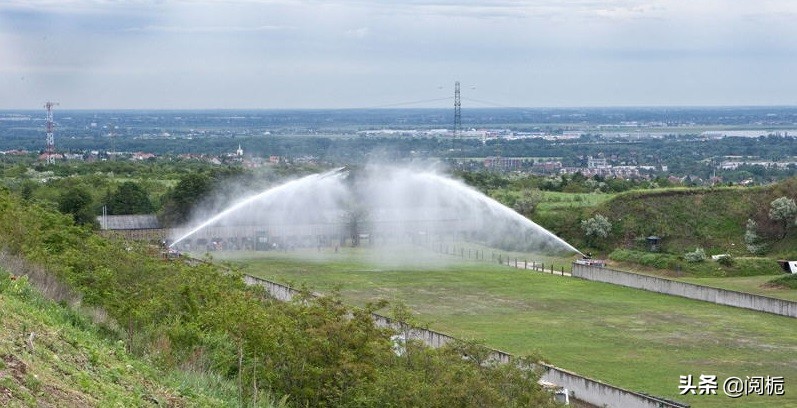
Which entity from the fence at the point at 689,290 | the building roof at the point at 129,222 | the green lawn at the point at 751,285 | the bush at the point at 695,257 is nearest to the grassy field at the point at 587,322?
the fence at the point at 689,290

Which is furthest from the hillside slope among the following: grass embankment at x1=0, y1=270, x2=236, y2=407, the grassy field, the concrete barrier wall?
grass embankment at x1=0, y1=270, x2=236, y2=407

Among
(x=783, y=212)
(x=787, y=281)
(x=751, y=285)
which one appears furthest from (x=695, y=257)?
(x=783, y=212)

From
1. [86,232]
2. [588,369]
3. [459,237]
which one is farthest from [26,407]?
[459,237]

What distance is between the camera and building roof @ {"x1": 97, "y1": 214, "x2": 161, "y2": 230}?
88.9 metres

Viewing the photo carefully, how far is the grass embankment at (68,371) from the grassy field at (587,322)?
573 inches

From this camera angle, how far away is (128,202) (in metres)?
94.6

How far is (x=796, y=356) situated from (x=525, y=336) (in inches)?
394

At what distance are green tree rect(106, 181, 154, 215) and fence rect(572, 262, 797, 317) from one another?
39.1 metres

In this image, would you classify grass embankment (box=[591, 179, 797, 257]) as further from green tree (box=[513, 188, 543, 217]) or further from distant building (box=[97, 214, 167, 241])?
distant building (box=[97, 214, 167, 241])

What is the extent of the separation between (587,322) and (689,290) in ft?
29.1

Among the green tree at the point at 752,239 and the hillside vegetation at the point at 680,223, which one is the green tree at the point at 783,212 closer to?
the hillside vegetation at the point at 680,223

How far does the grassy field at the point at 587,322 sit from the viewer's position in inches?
1625

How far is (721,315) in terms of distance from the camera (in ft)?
174

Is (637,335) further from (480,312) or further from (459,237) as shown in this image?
(459,237)
